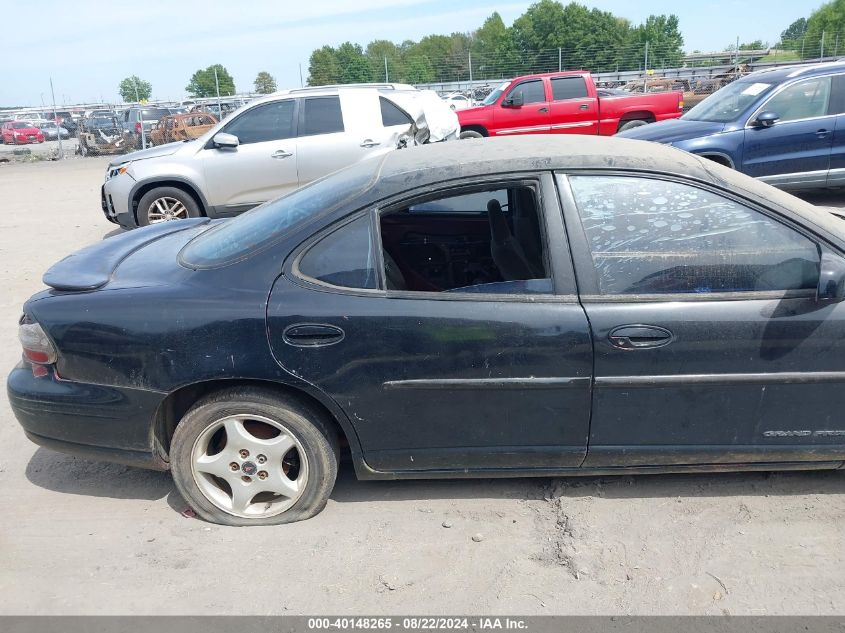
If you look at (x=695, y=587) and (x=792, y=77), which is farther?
(x=792, y=77)

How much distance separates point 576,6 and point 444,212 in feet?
295

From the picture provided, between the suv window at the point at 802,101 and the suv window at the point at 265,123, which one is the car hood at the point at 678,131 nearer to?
the suv window at the point at 802,101

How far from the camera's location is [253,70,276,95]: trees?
35.1m

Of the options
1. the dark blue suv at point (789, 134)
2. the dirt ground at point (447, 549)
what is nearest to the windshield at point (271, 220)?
the dirt ground at point (447, 549)

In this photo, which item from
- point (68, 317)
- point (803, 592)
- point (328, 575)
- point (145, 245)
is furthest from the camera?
point (145, 245)

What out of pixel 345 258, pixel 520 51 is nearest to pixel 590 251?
pixel 345 258

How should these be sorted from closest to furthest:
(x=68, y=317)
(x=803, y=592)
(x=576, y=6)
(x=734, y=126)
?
(x=803, y=592) < (x=68, y=317) < (x=734, y=126) < (x=576, y=6)

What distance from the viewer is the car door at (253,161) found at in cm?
858

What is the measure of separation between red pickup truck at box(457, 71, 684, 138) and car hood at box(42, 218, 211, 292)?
39.5 ft

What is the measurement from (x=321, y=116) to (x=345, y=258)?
6.37 meters

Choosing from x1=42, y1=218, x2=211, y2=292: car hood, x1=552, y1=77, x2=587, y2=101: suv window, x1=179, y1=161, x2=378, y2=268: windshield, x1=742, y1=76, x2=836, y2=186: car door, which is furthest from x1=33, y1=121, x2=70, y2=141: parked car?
x1=179, y1=161, x2=378, y2=268: windshield

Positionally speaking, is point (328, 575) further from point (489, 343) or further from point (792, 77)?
point (792, 77)

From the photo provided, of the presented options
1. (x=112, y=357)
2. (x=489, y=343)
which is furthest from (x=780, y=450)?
(x=112, y=357)

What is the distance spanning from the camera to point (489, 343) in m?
2.87
